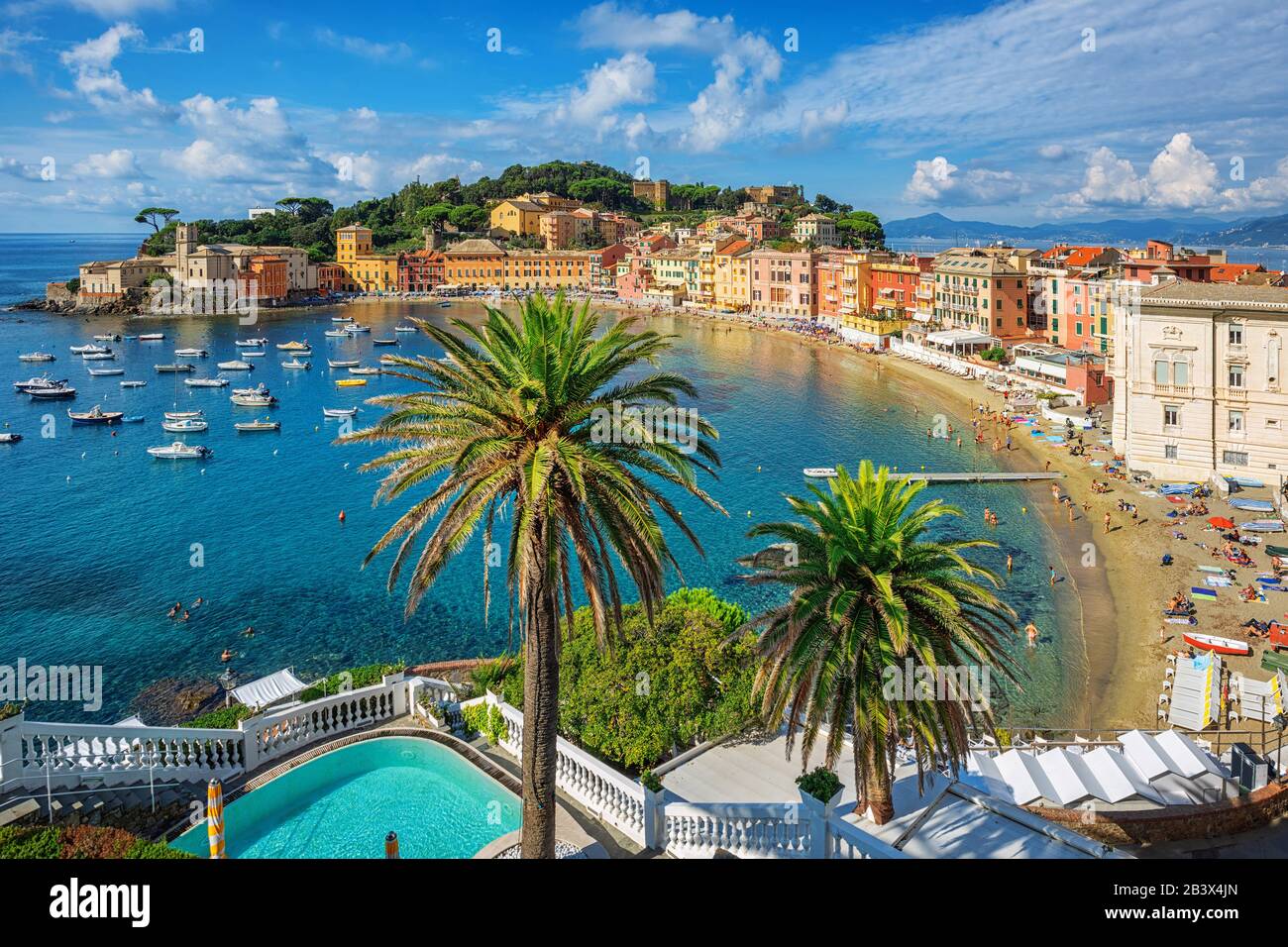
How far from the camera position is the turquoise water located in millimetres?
30000

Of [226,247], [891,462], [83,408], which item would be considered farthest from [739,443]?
[226,247]

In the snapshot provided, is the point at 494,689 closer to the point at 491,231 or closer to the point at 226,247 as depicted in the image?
the point at 226,247

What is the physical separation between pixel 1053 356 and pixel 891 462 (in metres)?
22.2

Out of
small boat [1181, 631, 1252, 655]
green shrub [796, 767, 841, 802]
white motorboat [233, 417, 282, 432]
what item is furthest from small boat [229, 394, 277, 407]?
green shrub [796, 767, 841, 802]

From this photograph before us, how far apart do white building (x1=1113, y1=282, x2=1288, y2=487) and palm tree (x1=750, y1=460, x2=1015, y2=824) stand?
120 ft

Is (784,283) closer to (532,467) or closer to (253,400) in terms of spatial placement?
(253,400)

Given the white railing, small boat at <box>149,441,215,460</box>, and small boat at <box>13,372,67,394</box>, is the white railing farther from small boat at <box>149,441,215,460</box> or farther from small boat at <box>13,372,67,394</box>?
small boat at <box>13,372,67,394</box>

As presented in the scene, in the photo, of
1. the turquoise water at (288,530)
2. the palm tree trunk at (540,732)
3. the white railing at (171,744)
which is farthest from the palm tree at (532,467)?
the turquoise water at (288,530)

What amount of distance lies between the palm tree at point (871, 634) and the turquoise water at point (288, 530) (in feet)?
48.8

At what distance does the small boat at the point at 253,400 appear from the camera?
7381cm

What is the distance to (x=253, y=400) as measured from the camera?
73.9 m

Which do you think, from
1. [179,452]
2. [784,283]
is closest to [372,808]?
[179,452]

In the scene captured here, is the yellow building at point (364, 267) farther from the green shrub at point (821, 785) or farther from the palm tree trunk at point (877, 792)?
the green shrub at point (821, 785)

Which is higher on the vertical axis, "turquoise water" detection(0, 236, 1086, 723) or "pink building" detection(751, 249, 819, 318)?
"pink building" detection(751, 249, 819, 318)
